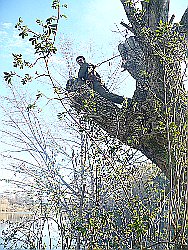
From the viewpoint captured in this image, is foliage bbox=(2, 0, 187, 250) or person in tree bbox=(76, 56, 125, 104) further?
person in tree bbox=(76, 56, 125, 104)

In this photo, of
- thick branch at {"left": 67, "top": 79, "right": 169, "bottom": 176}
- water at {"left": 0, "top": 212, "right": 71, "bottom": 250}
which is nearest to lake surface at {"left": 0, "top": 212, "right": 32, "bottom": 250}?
water at {"left": 0, "top": 212, "right": 71, "bottom": 250}

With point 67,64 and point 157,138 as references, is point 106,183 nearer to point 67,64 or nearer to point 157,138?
point 157,138

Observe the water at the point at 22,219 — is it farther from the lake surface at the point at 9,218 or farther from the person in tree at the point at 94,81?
the person in tree at the point at 94,81

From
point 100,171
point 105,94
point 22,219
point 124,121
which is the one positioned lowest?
point 22,219

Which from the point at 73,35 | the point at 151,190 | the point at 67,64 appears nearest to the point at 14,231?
the point at 151,190

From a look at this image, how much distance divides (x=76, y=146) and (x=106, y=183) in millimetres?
423

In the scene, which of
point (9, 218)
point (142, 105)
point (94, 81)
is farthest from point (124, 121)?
point (9, 218)

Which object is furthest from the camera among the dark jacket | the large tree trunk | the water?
the water

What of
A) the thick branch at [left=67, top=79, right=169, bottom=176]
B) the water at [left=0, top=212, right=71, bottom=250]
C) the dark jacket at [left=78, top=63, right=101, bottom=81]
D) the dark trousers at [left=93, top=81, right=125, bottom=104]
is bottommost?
the water at [left=0, top=212, right=71, bottom=250]

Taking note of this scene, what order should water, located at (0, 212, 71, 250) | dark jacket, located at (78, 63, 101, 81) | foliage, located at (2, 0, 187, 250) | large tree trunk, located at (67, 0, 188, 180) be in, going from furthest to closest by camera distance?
water, located at (0, 212, 71, 250)
dark jacket, located at (78, 63, 101, 81)
large tree trunk, located at (67, 0, 188, 180)
foliage, located at (2, 0, 187, 250)

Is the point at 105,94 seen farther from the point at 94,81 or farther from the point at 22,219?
the point at 22,219

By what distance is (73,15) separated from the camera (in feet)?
6.66

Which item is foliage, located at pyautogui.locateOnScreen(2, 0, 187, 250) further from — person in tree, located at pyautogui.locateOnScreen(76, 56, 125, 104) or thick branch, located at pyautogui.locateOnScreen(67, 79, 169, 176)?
person in tree, located at pyautogui.locateOnScreen(76, 56, 125, 104)

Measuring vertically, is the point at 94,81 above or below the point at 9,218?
above
